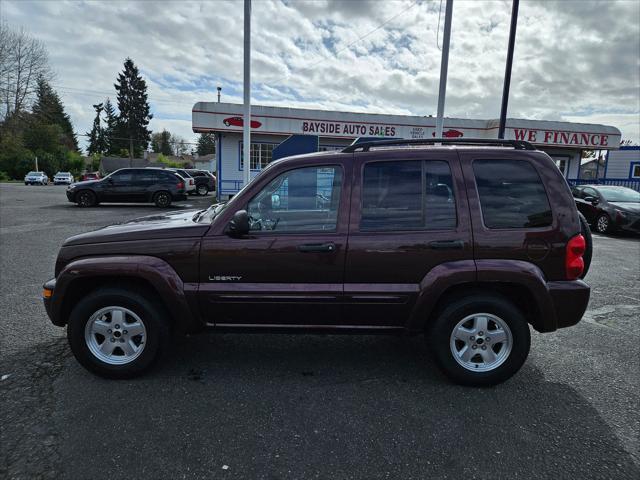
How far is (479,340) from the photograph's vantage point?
10.8ft

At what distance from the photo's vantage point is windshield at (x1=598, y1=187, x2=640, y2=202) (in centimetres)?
1253

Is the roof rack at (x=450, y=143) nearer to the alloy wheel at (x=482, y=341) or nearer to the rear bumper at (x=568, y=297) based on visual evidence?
the rear bumper at (x=568, y=297)

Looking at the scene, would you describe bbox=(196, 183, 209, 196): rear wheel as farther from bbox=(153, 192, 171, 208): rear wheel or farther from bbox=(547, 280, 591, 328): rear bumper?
bbox=(547, 280, 591, 328): rear bumper

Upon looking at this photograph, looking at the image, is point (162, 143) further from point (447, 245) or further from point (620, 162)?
point (447, 245)

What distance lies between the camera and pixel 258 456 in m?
2.50

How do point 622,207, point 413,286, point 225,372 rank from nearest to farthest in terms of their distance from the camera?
1. point 413,286
2. point 225,372
3. point 622,207

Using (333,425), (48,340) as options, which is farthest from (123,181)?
(333,425)

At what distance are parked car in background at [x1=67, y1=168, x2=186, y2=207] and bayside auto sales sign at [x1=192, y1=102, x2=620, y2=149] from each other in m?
3.54

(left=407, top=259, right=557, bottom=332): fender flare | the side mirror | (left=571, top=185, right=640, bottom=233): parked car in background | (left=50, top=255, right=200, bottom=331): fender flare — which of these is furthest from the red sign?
(left=50, top=255, right=200, bottom=331): fender flare

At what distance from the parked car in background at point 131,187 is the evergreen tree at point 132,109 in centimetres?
5848

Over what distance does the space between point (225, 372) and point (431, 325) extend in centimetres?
175

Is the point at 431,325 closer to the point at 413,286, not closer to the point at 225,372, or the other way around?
the point at 413,286

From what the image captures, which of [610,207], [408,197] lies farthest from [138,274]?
[610,207]

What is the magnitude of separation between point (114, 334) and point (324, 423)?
182 cm
